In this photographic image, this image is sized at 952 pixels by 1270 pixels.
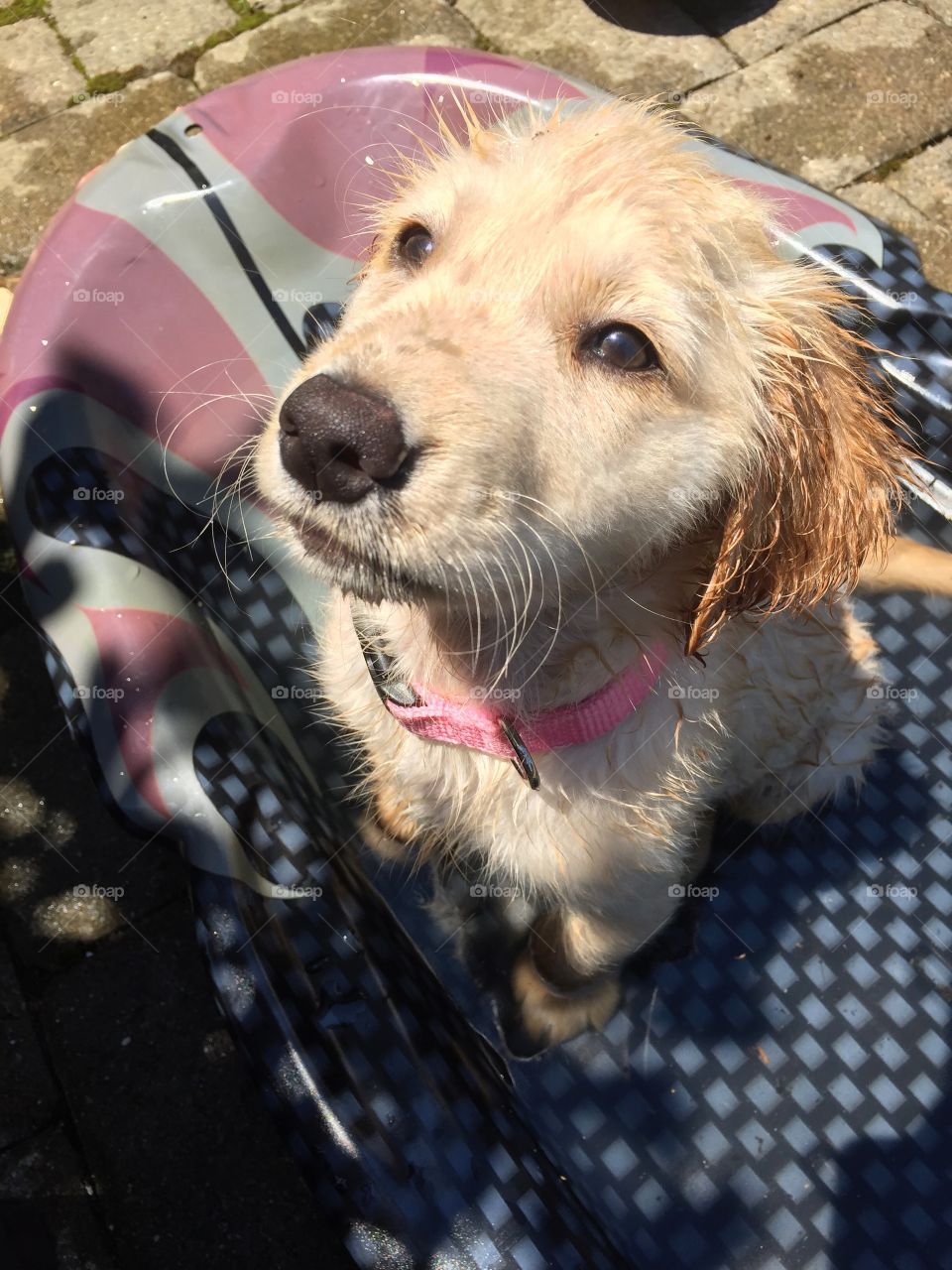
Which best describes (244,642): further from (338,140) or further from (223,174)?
(338,140)

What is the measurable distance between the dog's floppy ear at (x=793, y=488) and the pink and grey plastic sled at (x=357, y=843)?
4.03 feet

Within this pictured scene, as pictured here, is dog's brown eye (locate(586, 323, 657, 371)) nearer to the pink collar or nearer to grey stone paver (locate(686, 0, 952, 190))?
the pink collar

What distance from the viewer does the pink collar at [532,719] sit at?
2336 mm

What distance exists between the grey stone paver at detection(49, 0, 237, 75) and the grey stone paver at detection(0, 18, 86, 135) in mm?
105

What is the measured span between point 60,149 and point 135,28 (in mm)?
895

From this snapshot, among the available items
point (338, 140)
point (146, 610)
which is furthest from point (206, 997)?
point (338, 140)

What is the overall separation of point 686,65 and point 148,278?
339cm

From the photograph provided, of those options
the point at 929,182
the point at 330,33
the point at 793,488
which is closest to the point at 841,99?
the point at 929,182

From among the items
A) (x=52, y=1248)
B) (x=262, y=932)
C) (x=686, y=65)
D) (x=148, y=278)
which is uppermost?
(x=148, y=278)

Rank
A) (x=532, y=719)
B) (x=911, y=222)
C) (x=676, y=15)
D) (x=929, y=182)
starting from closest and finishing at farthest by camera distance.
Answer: (x=532, y=719) < (x=911, y=222) < (x=929, y=182) < (x=676, y=15)

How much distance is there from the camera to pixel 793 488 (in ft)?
6.87

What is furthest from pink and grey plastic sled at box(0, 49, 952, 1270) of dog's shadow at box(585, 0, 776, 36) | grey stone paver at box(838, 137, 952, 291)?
dog's shadow at box(585, 0, 776, 36)

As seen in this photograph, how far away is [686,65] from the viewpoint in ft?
17.3

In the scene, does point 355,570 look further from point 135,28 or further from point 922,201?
point 135,28
